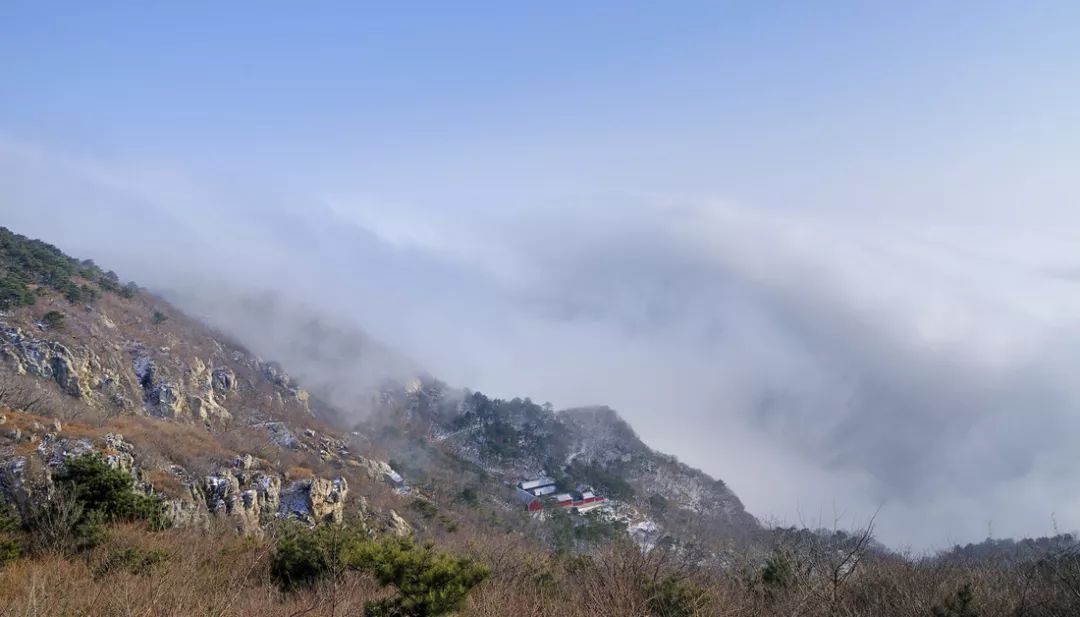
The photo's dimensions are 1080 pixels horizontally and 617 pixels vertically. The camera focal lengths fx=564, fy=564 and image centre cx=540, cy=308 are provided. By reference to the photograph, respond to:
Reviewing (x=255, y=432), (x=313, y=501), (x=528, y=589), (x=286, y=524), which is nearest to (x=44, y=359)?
(x=255, y=432)

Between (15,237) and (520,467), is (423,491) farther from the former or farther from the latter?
(15,237)

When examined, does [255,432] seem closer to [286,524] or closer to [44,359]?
Result: [44,359]

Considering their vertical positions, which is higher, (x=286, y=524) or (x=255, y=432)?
(x=286, y=524)

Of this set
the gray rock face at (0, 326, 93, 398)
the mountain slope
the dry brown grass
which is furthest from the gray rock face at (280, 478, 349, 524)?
the gray rock face at (0, 326, 93, 398)

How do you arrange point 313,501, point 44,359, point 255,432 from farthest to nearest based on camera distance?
point 255,432, point 44,359, point 313,501

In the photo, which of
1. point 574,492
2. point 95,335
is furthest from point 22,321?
point 574,492

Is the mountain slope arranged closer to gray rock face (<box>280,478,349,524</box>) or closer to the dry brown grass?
gray rock face (<box>280,478,349,524</box>)

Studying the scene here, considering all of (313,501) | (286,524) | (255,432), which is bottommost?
(255,432)

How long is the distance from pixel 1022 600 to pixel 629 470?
98.3m

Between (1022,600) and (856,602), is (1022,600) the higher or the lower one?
the higher one

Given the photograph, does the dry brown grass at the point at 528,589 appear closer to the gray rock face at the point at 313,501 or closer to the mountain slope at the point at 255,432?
the mountain slope at the point at 255,432

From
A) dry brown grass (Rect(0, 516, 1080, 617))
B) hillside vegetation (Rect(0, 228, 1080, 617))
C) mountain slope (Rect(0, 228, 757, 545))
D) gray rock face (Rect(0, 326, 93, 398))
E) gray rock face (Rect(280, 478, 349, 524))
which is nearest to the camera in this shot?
dry brown grass (Rect(0, 516, 1080, 617))

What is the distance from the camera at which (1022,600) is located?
14.1 meters

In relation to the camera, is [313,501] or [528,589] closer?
[528,589]
